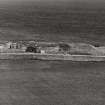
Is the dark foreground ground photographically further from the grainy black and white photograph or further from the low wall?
the low wall

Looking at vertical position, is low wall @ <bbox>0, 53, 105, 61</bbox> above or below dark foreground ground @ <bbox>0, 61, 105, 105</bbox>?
above

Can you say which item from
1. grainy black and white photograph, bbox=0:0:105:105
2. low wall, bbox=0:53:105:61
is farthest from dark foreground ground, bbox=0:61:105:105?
low wall, bbox=0:53:105:61

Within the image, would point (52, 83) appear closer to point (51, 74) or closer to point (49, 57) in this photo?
point (51, 74)

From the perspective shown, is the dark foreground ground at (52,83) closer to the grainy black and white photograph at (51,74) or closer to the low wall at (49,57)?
the grainy black and white photograph at (51,74)

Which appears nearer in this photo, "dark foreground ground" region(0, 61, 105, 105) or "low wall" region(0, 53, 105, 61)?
"dark foreground ground" region(0, 61, 105, 105)

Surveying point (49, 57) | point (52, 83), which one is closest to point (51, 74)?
point (52, 83)

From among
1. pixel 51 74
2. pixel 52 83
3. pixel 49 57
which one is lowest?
pixel 52 83

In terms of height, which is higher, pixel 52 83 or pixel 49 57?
pixel 49 57

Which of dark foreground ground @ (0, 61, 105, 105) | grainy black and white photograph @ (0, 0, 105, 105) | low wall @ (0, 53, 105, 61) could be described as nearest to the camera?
dark foreground ground @ (0, 61, 105, 105)

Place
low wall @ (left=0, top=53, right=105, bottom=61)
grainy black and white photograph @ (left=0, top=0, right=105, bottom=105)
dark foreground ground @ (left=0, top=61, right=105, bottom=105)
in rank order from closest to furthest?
dark foreground ground @ (left=0, top=61, right=105, bottom=105) → grainy black and white photograph @ (left=0, top=0, right=105, bottom=105) → low wall @ (left=0, top=53, right=105, bottom=61)
